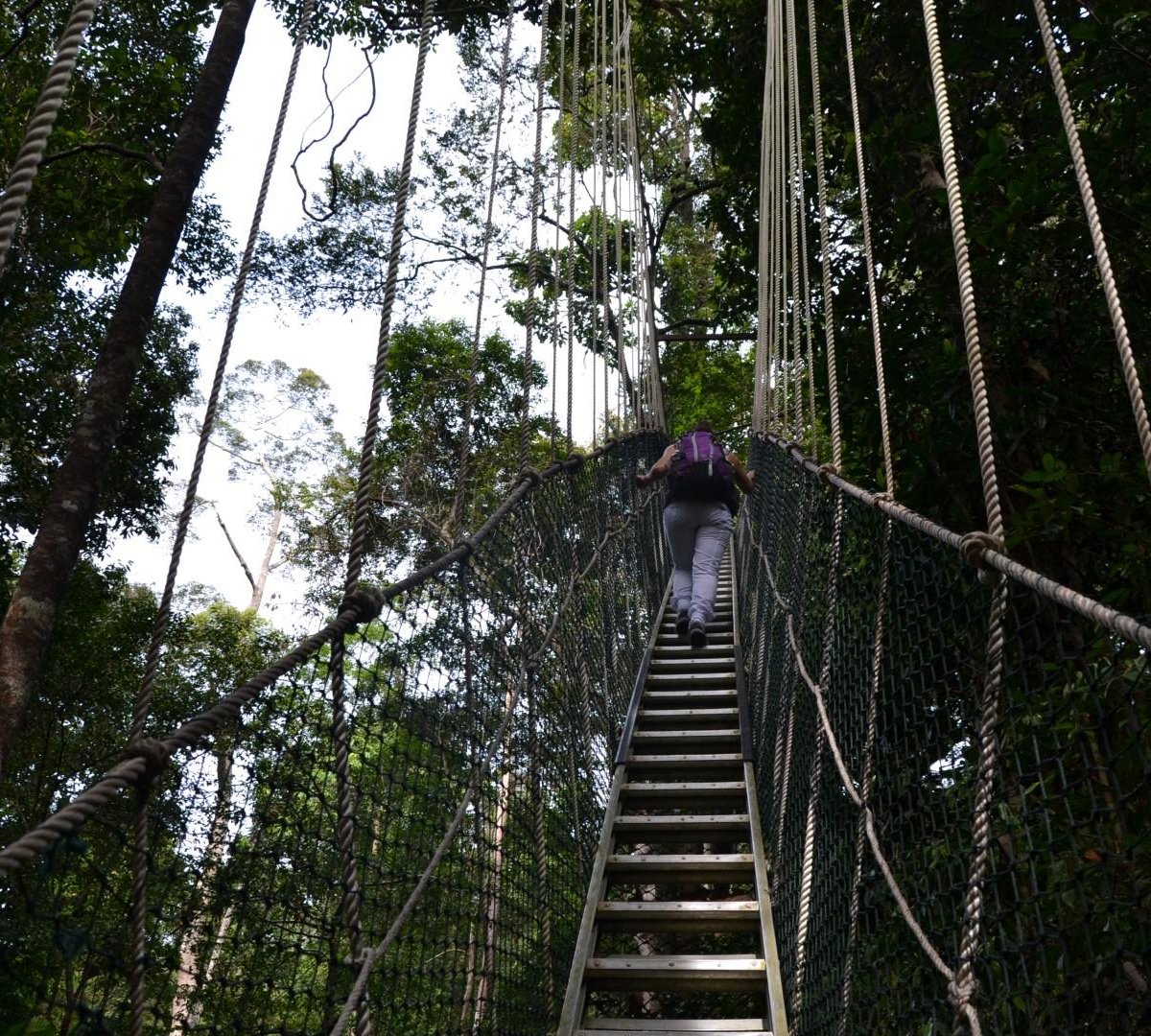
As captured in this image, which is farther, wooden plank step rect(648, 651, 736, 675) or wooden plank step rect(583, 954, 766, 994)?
wooden plank step rect(648, 651, 736, 675)

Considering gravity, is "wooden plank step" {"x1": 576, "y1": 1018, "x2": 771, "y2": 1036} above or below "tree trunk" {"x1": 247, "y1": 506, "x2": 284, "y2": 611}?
below

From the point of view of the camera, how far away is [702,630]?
3164 mm

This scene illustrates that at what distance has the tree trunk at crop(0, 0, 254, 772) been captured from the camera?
7.74 ft

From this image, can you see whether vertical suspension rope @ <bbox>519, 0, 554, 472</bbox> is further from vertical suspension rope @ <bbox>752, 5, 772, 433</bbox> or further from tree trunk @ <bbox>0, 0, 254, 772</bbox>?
vertical suspension rope @ <bbox>752, 5, 772, 433</bbox>

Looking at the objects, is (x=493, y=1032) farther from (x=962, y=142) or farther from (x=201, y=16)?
(x=201, y=16)

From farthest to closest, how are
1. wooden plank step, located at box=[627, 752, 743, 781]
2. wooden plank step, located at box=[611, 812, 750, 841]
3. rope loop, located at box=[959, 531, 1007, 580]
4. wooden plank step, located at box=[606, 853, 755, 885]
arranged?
1. wooden plank step, located at box=[627, 752, 743, 781]
2. wooden plank step, located at box=[611, 812, 750, 841]
3. wooden plank step, located at box=[606, 853, 755, 885]
4. rope loop, located at box=[959, 531, 1007, 580]

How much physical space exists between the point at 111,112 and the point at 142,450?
193cm

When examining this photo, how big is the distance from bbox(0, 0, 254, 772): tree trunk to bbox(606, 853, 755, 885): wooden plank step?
56.8 inches

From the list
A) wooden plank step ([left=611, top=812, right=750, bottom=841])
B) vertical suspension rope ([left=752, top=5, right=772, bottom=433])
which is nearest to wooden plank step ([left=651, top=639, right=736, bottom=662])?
vertical suspension rope ([left=752, top=5, right=772, bottom=433])

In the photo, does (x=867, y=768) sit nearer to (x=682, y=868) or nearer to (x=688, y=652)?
(x=682, y=868)

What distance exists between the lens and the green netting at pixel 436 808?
112 cm

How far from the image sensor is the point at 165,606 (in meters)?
1.07

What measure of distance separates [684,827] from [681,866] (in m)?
0.16

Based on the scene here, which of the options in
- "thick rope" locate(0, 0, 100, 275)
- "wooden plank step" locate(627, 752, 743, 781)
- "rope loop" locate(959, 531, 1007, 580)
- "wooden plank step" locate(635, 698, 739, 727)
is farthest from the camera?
"wooden plank step" locate(635, 698, 739, 727)
